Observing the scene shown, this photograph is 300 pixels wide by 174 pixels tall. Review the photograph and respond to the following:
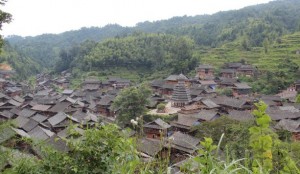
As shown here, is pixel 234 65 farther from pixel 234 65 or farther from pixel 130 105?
pixel 130 105

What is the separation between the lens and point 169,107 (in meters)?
33.4

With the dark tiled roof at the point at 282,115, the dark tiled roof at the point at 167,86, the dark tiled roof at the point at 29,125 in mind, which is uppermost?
the dark tiled roof at the point at 29,125

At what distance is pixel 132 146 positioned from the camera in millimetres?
3141

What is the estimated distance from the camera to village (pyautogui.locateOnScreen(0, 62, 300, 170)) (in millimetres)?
19312

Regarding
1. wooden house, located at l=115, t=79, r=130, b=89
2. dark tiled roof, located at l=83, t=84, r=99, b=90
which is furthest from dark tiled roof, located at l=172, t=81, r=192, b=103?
dark tiled roof, located at l=83, t=84, r=99, b=90

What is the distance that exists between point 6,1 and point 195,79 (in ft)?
126

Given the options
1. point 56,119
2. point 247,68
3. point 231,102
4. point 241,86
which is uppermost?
point 56,119

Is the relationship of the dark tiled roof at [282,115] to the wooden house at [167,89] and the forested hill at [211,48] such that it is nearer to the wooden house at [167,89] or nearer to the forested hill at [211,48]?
the forested hill at [211,48]

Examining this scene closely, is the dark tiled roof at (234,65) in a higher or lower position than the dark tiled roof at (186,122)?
higher

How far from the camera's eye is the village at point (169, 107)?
760 inches

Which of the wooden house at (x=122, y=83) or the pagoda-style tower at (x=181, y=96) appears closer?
the pagoda-style tower at (x=181, y=96)

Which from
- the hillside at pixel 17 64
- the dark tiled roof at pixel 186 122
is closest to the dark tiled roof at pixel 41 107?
the dark tiled roof at pixel 186 122

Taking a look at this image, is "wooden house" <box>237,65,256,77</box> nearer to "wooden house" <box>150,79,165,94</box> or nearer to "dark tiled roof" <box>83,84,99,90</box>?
"wooden house" <box>150,79,165,94</box>

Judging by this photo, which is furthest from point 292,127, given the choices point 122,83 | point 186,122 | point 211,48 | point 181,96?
point 211,48
